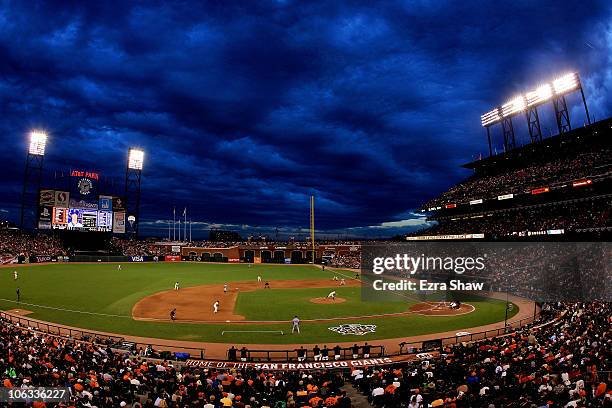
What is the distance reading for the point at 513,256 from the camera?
52906 mm

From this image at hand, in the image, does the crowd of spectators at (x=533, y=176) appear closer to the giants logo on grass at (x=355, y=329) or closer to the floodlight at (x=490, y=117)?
the floodlight at (x=490, y=117)

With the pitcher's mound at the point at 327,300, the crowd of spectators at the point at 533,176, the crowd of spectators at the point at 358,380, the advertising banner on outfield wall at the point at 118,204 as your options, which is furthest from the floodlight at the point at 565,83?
the advertising banner on outfield wall at the point at 118,204

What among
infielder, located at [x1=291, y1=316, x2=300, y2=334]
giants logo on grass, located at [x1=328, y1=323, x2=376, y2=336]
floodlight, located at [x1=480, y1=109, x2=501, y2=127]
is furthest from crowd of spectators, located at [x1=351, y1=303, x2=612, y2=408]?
floodlight, located at [x1=480, y1=109, x2=501, y2=127]

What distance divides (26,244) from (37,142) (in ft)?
74.2

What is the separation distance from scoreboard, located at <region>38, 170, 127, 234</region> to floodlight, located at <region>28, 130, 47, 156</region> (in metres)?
9.62

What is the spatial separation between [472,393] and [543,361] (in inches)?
230

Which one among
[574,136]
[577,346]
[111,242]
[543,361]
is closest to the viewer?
[543,361]

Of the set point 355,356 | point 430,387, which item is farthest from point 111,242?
point 430,387

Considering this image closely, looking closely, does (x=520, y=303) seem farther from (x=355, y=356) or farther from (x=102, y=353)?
(x=102, y=353)

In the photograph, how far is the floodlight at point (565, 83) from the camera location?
55.6 metres

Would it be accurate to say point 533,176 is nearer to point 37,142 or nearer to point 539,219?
point 539,219

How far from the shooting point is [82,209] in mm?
87750

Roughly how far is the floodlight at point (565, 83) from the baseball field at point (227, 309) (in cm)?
3363

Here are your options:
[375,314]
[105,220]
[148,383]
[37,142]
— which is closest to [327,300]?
[375,314]
